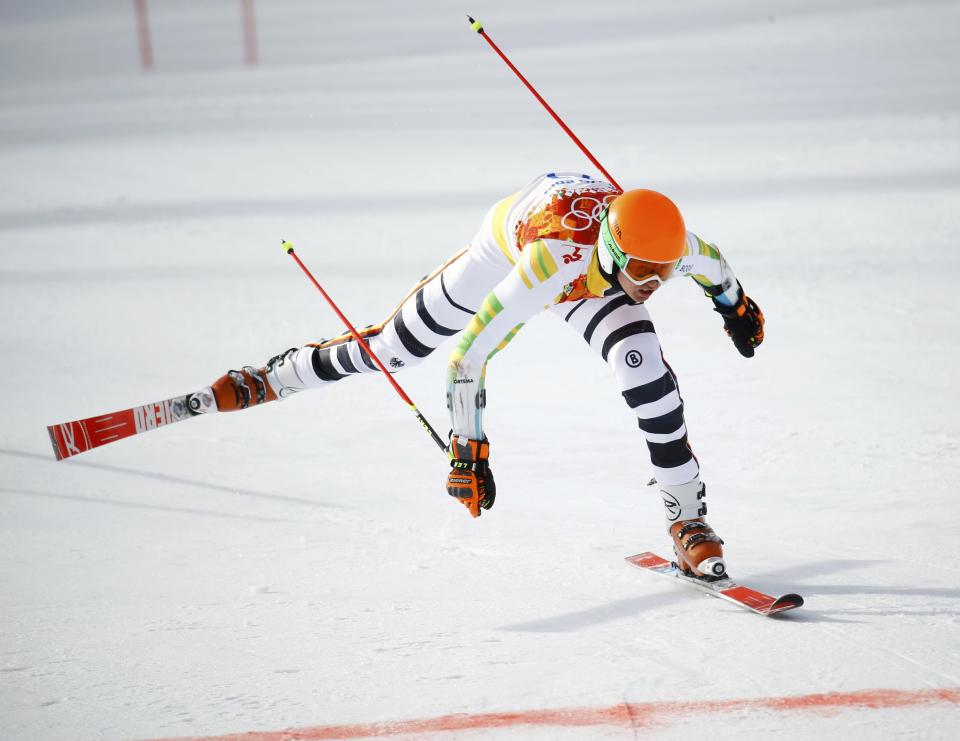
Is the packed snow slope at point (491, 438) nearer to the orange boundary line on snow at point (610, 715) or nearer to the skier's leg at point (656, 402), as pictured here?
the orange boundary line on snow at point (610, 715)

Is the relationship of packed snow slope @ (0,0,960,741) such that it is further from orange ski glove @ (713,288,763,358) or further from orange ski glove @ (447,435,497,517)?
orange ski glove @ (713,288,763,358)

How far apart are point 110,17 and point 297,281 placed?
1346 cm

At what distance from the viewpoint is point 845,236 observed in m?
7.29

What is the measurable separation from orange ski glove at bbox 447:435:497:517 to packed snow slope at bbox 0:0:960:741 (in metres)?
0.36

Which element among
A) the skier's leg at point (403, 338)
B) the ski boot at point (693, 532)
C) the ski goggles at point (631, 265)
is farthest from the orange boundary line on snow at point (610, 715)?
the skier's leg at point (403, 338)

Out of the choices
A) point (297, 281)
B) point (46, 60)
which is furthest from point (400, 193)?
point (46, 60)

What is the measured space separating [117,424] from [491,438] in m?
1.54

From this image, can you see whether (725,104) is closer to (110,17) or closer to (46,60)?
(46,60)

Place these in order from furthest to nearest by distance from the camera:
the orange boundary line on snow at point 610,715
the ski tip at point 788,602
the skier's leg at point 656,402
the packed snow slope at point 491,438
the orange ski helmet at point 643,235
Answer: the skier's leg at point 656,402 < the ski tip at point 788,602 < the orange ski helmet at point 643,235 < the packed snow slope at point 491,438 < the orange boundary line on snow at point 610,715

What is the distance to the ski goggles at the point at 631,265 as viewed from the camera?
10.6ft

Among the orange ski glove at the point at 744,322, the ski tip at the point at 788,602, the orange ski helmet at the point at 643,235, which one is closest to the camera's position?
the orange ski helmet at the point at 643,235

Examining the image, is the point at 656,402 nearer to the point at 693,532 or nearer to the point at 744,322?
the point at 693,532

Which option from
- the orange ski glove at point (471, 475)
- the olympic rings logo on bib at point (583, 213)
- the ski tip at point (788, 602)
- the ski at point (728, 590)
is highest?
the olympic rings logo on bib at point (583, 213)

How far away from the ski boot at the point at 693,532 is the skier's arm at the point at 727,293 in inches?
21.9
